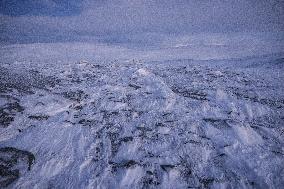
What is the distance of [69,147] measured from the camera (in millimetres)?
4242

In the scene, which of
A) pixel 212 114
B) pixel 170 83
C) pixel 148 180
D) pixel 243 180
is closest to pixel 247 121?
pixel 212 114

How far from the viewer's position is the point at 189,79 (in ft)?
30.5

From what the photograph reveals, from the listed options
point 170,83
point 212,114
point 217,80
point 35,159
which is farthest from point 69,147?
point 217,80

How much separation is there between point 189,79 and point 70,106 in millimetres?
5308

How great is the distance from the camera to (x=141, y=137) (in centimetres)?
457

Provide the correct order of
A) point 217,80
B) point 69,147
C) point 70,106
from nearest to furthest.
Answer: point 69,147 < point 70,106 < point 217,80

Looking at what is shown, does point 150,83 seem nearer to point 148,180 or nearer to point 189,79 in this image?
point 189,79

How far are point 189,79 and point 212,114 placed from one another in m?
3.89

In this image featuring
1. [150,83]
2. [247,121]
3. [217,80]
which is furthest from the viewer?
[217,80]

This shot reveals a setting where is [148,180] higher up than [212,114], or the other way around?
[212,114]

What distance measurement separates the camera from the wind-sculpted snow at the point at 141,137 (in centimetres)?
349

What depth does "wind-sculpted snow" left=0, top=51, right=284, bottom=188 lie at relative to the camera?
349 centimetres

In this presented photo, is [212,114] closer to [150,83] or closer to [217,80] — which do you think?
[150,83]

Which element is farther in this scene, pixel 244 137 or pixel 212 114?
pixel 212 114
